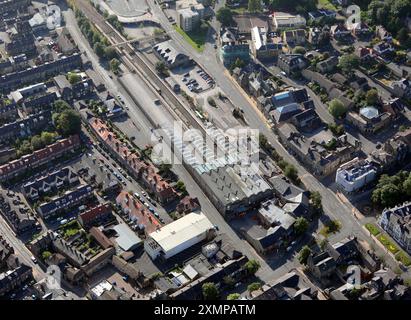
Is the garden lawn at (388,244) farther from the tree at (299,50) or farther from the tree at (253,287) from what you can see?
the tree at (299,50)

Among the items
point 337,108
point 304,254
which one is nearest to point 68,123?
point 337,108

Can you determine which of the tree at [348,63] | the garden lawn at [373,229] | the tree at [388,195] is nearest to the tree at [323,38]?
the tree at [348,63]

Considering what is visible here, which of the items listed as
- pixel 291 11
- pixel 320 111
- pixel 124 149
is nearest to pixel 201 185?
pixel 124 149

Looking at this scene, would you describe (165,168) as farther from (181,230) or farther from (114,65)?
(114,65)

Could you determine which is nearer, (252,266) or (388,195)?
(252,266)

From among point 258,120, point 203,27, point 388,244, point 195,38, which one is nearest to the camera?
point 388,244
